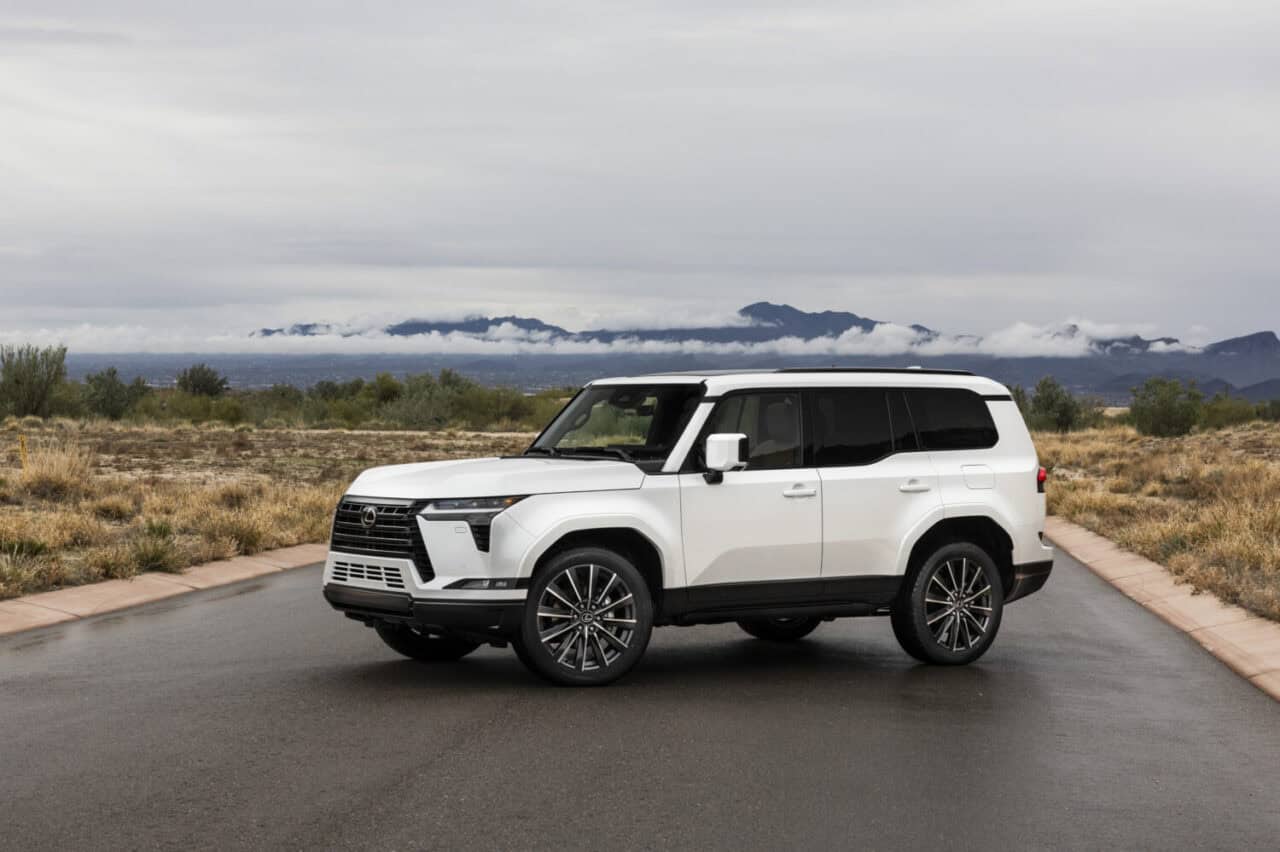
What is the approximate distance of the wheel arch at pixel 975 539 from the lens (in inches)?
446

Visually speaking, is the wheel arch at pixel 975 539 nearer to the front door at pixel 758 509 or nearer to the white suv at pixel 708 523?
the white suv at pixel 708 523

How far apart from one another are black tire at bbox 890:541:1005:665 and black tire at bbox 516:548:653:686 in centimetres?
214

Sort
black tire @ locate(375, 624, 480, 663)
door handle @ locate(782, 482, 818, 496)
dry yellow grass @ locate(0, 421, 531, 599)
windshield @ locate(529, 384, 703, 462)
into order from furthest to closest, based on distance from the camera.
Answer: dry yellow grass @ locate(0, 421, 531, 599)
black tire @ locate(375, 624, 480, 663)
windshield @ locate(529, 384, 703, 462)
door handle @ locate(782, 482, 818, 496)

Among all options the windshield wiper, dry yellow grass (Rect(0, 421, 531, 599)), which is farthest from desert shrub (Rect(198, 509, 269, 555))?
the windshield wiper

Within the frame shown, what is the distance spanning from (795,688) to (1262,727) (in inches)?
114

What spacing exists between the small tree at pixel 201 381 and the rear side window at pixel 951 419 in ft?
253

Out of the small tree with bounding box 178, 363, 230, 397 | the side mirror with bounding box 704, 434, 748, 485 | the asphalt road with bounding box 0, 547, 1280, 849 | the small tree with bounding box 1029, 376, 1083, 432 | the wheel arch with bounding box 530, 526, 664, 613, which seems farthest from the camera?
the small tree with bounding box 178, 363, 230, 397

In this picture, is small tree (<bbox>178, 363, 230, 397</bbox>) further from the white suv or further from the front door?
the front door

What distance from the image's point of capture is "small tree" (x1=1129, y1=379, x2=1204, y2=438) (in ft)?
206

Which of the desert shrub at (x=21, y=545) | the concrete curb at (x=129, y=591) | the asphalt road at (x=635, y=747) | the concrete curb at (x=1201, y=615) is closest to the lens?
the asphalt road at (x=635, y=747)

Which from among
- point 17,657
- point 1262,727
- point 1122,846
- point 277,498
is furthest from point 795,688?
point 277,498

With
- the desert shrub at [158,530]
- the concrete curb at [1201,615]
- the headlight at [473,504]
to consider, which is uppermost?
the headlight at [473,504]

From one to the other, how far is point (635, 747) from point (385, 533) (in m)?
2.54

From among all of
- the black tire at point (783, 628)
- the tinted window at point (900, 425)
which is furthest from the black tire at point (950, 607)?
the black tire at point (783, 628)
